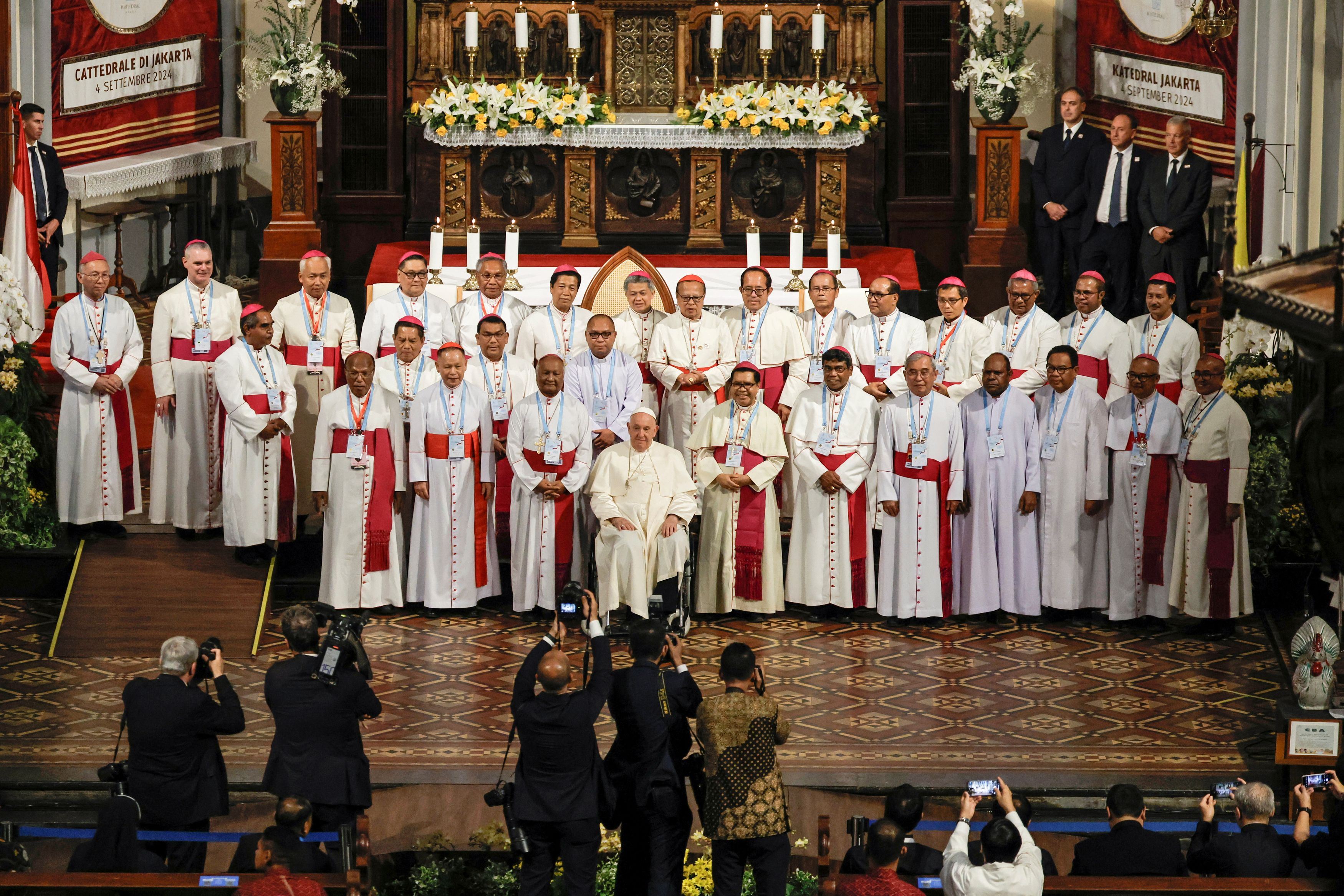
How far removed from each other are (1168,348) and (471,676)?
4.79 metres

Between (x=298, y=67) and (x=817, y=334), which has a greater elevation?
(x=298, y=67)

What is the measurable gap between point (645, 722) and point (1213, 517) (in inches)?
194

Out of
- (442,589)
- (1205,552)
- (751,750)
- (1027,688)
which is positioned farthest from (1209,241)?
(751,750)

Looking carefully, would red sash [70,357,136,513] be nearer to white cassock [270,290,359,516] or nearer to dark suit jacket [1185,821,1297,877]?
white cassock [270,290,359,516]

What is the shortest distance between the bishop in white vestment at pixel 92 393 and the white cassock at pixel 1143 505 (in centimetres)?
608

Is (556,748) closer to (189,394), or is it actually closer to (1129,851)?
(1129,851)

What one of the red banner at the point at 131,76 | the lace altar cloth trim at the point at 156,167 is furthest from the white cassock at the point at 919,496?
the red banner at the point at 131,76

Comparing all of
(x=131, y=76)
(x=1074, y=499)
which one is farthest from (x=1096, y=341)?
(x=131, y=76)

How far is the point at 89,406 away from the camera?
1173 cm

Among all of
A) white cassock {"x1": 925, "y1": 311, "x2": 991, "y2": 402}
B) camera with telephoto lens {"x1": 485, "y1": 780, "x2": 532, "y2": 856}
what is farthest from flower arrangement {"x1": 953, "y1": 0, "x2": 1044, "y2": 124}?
camera with telephoto lens {"x1": 485, "y1": 780, "x2": 532, "y2": 856}

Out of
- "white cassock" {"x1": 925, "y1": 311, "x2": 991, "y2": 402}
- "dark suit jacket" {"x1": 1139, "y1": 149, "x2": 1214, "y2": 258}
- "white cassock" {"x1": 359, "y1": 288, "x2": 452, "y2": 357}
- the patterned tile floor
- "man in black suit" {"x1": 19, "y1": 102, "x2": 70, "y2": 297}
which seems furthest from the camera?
"man in black suit" {"x1": 19, "y1": 102, "x2": 70, "y2": 297}

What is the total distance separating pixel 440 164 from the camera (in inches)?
621

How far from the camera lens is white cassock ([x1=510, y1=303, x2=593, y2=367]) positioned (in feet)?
40.2

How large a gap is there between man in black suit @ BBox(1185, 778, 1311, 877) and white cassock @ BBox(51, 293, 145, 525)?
23.9 ft
